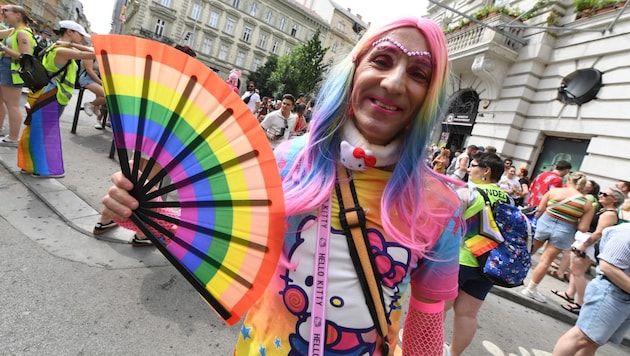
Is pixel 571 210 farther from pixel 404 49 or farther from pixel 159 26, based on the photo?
pixel 159 26

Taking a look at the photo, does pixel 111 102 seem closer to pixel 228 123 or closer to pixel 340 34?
pixel 228 123

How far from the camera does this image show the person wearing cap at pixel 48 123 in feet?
12.2

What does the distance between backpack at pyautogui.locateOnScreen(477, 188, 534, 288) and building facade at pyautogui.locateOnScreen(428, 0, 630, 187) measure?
588 cm

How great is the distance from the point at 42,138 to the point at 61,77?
2.44ft

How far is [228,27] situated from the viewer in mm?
42562

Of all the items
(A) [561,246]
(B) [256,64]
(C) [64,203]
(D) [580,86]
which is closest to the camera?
(C) [64,203]

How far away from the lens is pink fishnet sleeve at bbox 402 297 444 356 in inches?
43.4

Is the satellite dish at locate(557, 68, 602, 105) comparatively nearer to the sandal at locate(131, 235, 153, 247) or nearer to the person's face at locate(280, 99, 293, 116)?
the person's face at locate(280, 99, 293, 116)

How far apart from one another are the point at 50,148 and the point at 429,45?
440 centimetres

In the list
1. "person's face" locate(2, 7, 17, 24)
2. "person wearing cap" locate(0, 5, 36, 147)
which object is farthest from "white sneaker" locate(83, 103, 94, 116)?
"person's face" locate(2, 7, 17, 24)

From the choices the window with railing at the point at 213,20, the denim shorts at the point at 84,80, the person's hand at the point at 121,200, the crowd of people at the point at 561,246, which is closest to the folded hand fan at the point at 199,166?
the person's hand at the point at 121,200

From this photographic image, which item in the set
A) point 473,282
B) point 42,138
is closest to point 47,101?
point 42,138

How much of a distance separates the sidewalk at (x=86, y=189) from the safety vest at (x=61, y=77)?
1.00 metres

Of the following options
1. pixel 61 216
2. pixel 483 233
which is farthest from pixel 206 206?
pixel 61 216
